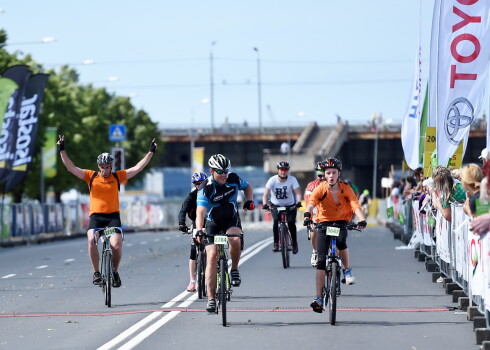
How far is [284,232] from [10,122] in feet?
61.7

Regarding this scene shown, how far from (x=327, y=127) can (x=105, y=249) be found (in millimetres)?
88353

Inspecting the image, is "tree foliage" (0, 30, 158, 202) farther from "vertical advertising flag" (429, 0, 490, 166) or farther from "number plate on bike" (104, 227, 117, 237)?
"number plate on bike" (104, 227, 117, 237)

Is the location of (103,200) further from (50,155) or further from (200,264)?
(50,155)

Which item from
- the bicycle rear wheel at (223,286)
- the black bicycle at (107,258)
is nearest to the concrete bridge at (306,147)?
the black bicycle at (107,258)

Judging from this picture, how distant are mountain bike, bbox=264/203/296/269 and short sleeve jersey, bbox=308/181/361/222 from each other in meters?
8.09

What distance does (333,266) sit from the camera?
13539 millimetres

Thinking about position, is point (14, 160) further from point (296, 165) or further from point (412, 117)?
point (296, 165)

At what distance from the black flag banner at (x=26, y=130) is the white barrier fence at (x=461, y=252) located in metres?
18.4

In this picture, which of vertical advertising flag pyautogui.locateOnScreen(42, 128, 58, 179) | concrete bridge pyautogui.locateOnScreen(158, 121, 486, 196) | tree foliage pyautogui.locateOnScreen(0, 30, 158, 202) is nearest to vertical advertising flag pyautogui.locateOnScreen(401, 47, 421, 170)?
tree foliage pyautogui.locateOnScreen(0, 30, 158, 202)

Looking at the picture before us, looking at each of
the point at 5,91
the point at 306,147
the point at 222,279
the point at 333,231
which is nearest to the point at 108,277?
the point at 222,279

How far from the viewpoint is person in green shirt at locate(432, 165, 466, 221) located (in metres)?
15.6

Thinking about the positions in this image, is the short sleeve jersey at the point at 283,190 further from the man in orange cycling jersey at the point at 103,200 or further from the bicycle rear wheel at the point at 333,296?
the bicycle rear wheel at the point at 333,296

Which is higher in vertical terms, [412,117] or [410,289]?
[412,117]

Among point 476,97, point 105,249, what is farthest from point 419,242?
point 105,249
